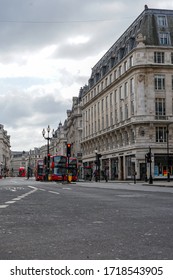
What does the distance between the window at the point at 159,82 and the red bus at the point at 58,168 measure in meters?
16.7

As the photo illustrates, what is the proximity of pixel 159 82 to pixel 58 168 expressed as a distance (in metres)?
18.0

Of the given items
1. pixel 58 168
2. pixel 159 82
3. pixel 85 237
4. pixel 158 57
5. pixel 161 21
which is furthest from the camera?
pixel 161 21

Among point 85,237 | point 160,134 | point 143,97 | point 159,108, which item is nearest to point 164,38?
point 143,97

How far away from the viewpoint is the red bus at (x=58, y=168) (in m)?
49.7

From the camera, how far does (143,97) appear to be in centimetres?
5547

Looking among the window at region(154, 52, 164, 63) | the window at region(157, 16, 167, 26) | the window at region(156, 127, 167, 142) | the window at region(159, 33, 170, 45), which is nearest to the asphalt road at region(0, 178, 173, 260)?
the window at region(156, 127, 167, 142)

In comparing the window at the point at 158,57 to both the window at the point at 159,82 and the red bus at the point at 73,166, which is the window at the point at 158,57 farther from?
the red bus at the point at 73,166

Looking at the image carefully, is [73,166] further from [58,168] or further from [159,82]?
[159,82]

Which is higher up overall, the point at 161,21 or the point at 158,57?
the point at 161,21

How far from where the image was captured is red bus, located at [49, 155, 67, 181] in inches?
1955

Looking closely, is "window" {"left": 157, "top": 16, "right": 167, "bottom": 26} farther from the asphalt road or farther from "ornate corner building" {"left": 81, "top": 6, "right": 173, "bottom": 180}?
the asphalt road

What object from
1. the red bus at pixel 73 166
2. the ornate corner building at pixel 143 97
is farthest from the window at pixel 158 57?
the red bus at pixel 73 166

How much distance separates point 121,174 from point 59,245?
5850 centimetres
